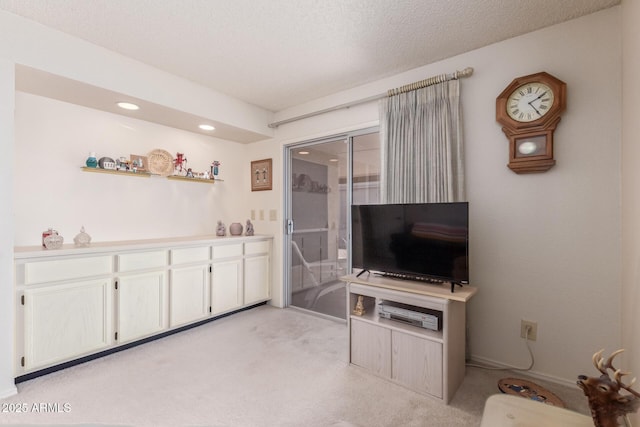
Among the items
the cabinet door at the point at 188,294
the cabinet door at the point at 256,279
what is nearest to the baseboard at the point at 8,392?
the cabinet door at the point at 188,294

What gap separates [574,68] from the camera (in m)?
2.00

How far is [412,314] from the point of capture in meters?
2.10

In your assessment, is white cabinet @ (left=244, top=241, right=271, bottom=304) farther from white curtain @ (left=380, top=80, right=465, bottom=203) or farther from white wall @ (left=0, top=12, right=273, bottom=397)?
white curtain @ (left=380, top=80, right=465, bottom=203)

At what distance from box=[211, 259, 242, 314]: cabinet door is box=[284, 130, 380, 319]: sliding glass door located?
2.04ft

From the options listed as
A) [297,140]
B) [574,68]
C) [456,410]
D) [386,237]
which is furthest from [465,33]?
[456,410]

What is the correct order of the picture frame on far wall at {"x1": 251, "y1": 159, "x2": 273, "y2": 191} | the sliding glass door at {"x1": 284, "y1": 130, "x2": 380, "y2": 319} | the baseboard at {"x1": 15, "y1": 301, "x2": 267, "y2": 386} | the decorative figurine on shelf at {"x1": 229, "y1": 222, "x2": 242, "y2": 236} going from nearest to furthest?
the baseboard at {"x1": 15, "y1": 301, "x2": 267, "y2": 386}, the sliding glass door at {"x1": 284, "y1": 130, "x2": 380, "y2": 319}, the decorative figurine on shelf at {"x1": 229, "y1": 222, "x2": 242, "y2": 236}, the picture frame on far wall at {"x1": 251, "y1": 159, "x2": 273, "y2": 191}

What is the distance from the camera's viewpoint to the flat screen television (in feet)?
6.61

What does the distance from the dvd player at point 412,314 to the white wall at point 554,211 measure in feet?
1.71

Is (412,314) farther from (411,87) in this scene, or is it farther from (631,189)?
(411,87)

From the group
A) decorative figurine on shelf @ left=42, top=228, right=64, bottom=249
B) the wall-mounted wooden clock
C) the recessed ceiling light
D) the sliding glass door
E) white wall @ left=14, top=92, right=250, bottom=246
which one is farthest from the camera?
the sliding glass door

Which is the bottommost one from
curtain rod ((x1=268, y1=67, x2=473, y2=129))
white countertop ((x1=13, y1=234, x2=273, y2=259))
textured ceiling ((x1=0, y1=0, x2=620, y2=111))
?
white countertop ((x1=13, y1=234, x2=273, y2=259))

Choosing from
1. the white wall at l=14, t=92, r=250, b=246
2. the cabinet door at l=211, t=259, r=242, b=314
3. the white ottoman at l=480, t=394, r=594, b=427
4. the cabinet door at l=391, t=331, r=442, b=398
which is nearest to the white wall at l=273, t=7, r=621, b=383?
the cabinet door at l=391, t=331, r=442, b=398

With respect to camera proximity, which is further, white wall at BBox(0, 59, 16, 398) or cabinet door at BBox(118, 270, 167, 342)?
cabinet door at BBox(118, 270, 167, 342)

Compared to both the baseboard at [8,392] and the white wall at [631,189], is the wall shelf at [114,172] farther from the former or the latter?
the white wall at [631,189]
